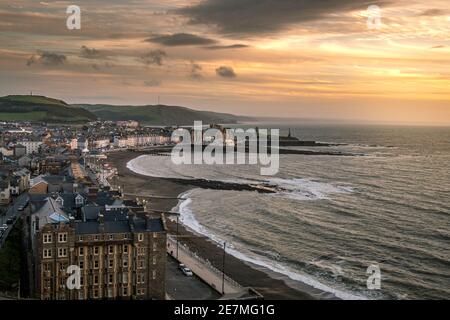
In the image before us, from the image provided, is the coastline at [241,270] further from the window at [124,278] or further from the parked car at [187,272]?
the window at [124,278]

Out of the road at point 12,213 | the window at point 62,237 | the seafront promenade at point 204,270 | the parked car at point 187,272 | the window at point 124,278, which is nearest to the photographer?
the window at point 62,237

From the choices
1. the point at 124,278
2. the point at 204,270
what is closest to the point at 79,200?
the point at 124,278

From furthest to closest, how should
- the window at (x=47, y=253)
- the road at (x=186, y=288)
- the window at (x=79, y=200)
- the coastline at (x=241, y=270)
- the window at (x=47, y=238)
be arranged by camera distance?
the window at (x=79, y=200), the coastline at (x=241, y=270), the road at (x=186, y=288), the window at (x=47, y=253), the window at (x=47, y=238)

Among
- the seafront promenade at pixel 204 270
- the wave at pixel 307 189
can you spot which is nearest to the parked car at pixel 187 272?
the seafront promenade at pixel 204 270

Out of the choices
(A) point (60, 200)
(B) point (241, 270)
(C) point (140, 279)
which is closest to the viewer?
(C) point (140, 279)

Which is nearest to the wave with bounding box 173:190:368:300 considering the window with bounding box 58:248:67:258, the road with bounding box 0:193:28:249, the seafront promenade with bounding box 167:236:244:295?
the seafront promenade with bounding box 167:236:244:295

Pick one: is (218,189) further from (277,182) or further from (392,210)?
(392,210)

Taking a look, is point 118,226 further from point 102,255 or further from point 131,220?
point 102,255
